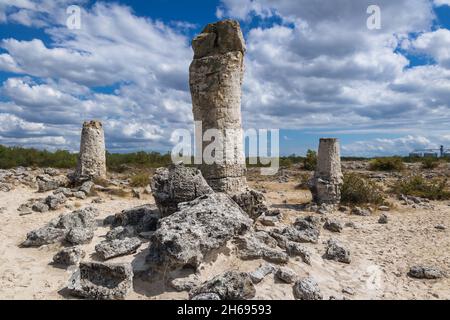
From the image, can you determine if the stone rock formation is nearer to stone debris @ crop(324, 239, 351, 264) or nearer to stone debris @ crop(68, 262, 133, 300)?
stone debris @ crop(68, 262, 133, 300)

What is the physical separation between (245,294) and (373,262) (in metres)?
3.19

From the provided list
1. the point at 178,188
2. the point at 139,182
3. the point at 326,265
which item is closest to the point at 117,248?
the point at 178,188

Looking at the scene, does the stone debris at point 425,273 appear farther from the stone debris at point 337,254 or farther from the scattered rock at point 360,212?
the scattered rock at point 360,212

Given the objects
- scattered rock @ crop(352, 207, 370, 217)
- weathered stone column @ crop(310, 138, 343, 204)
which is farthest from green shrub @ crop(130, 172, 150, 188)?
scattered rock @ crop(352, 207, 370, 217)

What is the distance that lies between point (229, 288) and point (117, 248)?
2.19 m

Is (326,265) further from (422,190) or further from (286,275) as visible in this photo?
(422,190)

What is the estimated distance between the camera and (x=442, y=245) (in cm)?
723

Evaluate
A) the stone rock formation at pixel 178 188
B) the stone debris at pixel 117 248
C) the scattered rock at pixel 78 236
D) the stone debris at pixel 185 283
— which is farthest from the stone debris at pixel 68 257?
the stone debris at pixel 185 283

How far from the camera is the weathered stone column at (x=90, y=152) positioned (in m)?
12.8

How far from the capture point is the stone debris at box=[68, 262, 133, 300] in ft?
13.8

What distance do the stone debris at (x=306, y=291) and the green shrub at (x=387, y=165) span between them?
22607 mm

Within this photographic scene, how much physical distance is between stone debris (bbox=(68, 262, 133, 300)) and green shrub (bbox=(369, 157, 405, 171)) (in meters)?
24.2

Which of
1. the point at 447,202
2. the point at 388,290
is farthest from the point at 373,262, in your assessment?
the point at 447,202
